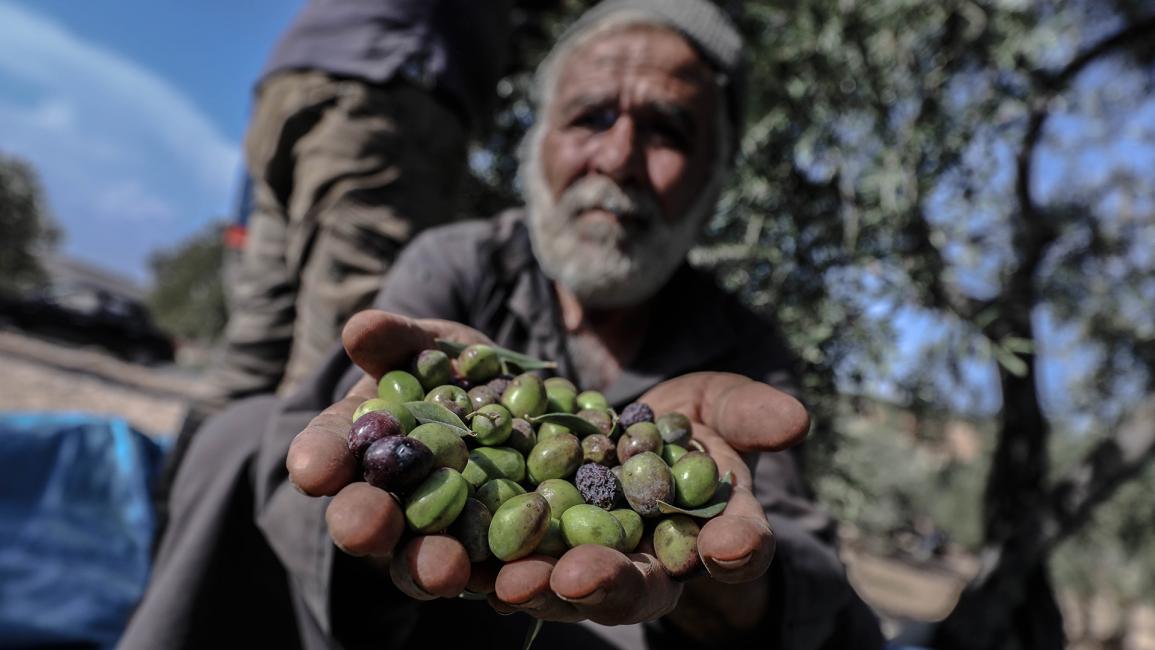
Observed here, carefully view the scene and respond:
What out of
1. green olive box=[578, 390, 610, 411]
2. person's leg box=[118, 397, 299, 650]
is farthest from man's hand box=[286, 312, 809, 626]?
person's leg box=[118, 397, 299, 650]

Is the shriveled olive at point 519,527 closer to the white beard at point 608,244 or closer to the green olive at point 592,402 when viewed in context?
the green olive at point 592,402

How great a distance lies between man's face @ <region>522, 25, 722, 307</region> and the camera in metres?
2.41

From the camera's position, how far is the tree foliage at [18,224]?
34.1m

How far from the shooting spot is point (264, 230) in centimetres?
352

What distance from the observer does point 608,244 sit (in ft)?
7.86

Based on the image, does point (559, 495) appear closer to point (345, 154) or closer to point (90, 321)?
point (345, 154)

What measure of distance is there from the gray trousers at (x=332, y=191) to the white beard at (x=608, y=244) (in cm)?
80

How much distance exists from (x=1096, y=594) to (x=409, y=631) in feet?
60.9

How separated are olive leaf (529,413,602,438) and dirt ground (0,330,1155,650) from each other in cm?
470

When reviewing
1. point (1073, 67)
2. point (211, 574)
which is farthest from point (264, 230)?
point (1073, 67)

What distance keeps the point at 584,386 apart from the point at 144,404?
1401 cm

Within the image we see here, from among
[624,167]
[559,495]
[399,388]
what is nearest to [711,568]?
[559,495]

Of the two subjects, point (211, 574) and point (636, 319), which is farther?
point (636, 319)

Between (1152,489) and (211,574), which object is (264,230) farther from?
(1152,489)
